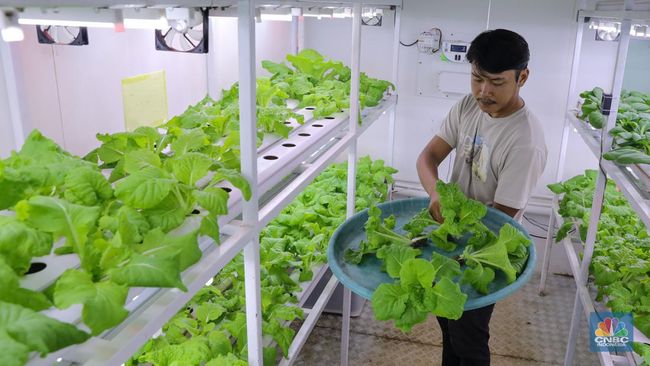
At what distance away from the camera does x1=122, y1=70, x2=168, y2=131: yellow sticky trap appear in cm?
286

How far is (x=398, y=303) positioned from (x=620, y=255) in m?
1.65

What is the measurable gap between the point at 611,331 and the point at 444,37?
9.82ft

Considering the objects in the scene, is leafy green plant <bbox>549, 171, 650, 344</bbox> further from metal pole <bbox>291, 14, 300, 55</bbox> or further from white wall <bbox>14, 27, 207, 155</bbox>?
white wall <bbox>14, 27, 207, 155</bbox>

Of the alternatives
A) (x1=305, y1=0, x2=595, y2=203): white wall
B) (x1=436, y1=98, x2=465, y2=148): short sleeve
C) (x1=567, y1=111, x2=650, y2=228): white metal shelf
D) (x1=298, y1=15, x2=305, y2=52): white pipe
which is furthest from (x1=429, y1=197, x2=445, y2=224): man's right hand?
(x1=298, y1=15, x2=305, y2=52): white pipe

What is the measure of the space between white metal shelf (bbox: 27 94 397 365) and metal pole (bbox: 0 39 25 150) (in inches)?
38.1

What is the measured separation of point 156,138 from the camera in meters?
1.65

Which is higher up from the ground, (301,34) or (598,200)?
(301,34)

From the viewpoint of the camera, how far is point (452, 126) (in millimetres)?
2605

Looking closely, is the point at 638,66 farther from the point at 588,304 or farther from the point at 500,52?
the point at 500,52

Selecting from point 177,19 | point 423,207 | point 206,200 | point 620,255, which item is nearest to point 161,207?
point 206,200

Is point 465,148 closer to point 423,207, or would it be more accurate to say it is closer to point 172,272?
point 423,207

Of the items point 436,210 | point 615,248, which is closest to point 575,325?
point 615,248

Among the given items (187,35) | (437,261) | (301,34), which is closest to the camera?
(187,35)

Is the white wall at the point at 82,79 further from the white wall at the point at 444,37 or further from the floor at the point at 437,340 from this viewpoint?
the white wall at the point at 444,37
